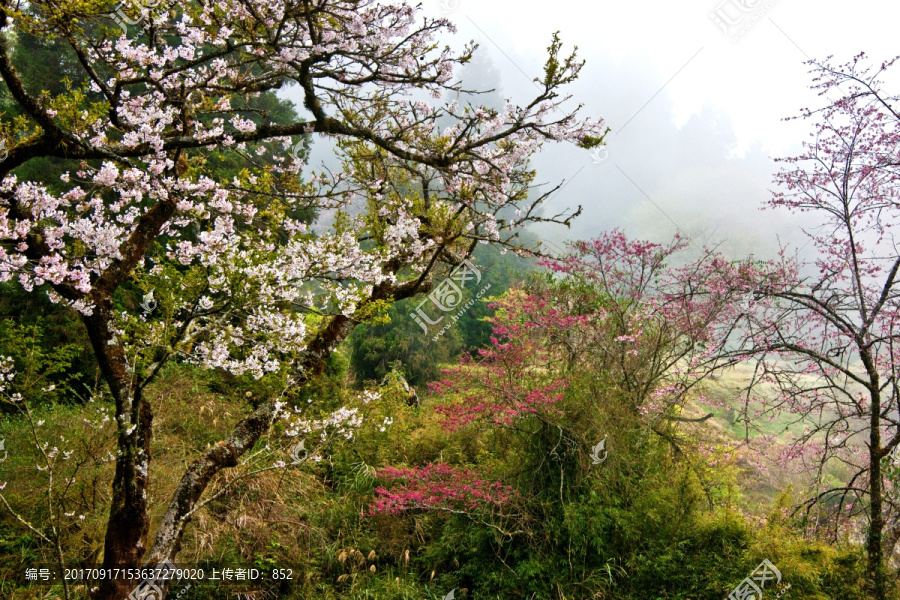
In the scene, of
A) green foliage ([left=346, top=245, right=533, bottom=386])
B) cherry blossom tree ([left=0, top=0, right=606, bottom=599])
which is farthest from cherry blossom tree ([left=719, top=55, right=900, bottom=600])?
green foliage ([left=346, top=245, right=533, bottom=386])

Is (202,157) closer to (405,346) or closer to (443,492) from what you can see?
(443,492)

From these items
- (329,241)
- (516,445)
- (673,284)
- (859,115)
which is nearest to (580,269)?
(673,284)

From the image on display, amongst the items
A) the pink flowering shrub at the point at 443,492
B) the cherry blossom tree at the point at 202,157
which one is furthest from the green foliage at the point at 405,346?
the cherry blossom tree at the point at 202,157

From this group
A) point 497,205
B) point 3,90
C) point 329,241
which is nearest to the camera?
point 497,205

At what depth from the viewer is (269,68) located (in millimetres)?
2996

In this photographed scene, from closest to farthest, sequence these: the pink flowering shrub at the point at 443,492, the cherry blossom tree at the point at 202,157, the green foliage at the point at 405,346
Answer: the cherry blossom tree at the point at 202,157 → the pink flowering shrub at the point at 443,492 → the green foliage at the point at 405,346

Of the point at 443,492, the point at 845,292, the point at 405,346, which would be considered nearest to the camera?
the point at 845,292

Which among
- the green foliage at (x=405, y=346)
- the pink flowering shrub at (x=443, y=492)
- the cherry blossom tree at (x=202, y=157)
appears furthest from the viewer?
the green foliage at (x=405, y=346)

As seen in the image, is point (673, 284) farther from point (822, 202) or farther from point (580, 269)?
point (822, 202)

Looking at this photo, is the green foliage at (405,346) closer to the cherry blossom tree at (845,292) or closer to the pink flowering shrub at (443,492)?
the pink flowering shrub at (443,492)

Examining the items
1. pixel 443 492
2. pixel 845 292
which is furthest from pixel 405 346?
pixel 845 292

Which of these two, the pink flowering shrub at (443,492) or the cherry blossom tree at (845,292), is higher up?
the cherry blossom tree at (845,292)

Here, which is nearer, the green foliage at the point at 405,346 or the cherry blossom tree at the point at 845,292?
the cherry blossom tree at the point at 845,292

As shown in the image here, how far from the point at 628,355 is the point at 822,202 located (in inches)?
93.2
